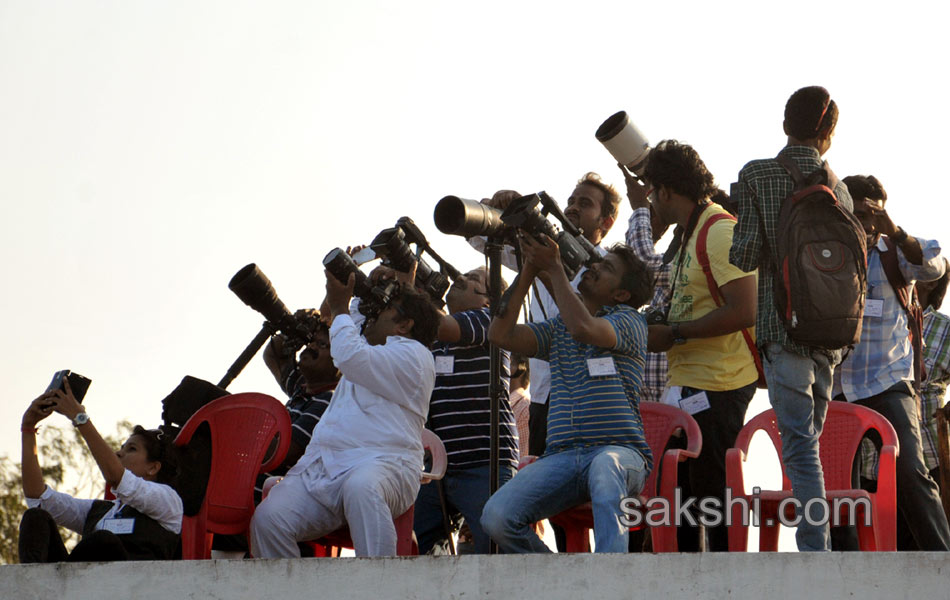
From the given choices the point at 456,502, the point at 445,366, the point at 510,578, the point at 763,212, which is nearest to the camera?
the point at 510,578

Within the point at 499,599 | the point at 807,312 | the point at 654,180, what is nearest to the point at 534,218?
the point at 654,180

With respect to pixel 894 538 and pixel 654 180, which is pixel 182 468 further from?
pixel 894 538

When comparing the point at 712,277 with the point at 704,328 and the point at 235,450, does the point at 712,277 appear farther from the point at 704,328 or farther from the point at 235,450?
the point at 235,450

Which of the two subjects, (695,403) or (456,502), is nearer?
(695,403)

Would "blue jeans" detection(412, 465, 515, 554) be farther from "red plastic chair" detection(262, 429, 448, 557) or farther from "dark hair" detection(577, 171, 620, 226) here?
"dark hair" detection(577, 171, 620, 226)

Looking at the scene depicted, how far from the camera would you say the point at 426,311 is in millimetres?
5125

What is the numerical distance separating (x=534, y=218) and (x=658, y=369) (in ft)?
3.83

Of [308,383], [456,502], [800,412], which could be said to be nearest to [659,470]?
[800,412]

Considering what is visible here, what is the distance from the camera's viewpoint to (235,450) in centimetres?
507

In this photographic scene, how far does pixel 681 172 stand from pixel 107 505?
2.49 m

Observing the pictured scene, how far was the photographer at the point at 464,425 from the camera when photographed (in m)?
5.29

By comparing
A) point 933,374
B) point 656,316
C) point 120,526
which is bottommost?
point 120,526

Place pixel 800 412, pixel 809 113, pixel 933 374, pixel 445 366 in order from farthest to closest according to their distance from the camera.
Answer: pixel 933 374 → pixel 445 366 → pixel 809 113 → pixel 800 412

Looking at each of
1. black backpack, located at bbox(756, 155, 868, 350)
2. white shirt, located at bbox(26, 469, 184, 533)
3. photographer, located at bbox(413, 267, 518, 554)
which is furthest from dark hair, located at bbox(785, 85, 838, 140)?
white shirt, located at bbox(26, 469, 184, 533)
